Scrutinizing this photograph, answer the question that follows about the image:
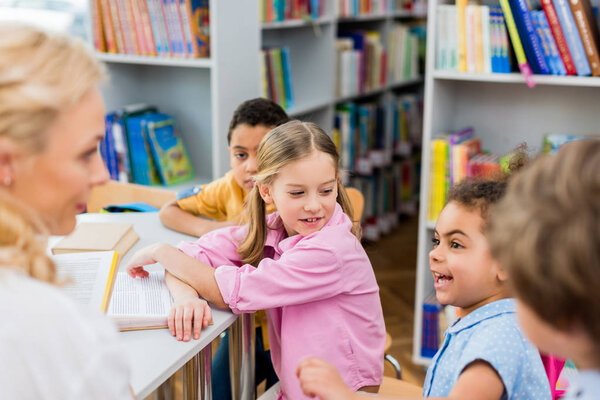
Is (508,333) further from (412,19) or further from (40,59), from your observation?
(412,19)

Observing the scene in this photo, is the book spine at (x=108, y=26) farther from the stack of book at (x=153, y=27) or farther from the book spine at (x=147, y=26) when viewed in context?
the book spine at (x=147, y=26)

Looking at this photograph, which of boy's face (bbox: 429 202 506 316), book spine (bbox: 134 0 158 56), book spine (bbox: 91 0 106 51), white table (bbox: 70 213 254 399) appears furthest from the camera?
book spine (bbox: 91 0 106 51)

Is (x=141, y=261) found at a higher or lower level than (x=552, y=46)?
lower

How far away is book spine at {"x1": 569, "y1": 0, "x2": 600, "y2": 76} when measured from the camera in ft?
6.98

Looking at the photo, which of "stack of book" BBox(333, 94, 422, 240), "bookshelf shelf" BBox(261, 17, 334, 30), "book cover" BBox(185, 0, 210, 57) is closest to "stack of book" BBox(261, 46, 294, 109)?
"bookshelf shelf" BBox(261, 17, 334, 30)

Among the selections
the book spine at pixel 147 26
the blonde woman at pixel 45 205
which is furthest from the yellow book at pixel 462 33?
the blonde woman at pixel 45 205

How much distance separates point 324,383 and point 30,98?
0.59 metres

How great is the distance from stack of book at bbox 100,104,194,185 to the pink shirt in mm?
1546

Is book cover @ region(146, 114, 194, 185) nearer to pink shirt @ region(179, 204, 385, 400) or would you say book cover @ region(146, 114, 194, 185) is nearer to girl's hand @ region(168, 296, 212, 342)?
pink shirt @ region(179, 204, 385, 400)

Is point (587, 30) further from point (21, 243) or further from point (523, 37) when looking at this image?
point (21, 243)

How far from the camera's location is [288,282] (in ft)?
4.41

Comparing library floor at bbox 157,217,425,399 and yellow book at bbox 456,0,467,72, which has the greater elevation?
yellow book at bbox 456,0,467,72

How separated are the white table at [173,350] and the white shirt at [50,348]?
161 millimetres

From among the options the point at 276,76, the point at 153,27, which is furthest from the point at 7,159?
the point at 276,76
